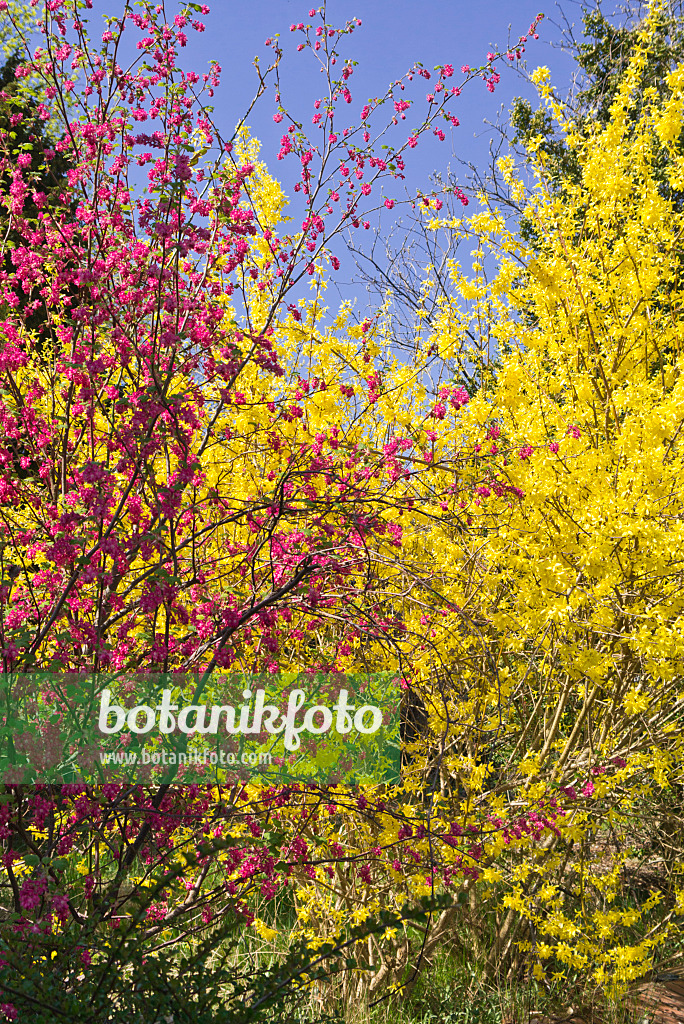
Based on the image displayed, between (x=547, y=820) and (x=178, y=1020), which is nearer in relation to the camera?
(x=178, y=1020)

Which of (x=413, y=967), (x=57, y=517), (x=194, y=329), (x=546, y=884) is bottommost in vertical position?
(x=413, y=967)

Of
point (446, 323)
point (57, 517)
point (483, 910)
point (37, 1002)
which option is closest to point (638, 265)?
point (446, 323)

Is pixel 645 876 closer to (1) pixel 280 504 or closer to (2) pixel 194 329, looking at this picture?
(1) pixel 280 504

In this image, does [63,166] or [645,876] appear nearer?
[645,876]

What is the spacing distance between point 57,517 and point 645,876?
6.27 m

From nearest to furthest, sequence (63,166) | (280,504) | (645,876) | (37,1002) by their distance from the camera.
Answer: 1. (37,1002)
2. (280,504)
3. (645,876)
4. (63,166)

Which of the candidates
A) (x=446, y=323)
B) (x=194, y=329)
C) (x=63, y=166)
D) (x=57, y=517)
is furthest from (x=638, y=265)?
(x=63, y=166)

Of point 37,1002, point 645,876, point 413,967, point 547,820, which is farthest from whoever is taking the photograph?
point 645,876

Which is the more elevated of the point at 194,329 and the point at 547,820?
the point at 194,329

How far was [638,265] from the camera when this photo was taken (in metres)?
4.74

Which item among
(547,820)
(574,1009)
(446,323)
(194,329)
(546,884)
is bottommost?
(574,1009)

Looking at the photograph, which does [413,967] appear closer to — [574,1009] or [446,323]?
[574,1009]

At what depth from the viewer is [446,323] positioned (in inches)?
209

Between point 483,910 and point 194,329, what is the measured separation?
4313mm
